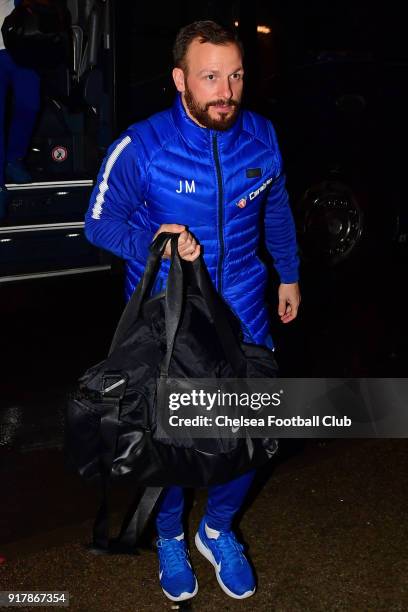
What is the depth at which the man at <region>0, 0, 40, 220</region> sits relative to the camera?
5.41 metres

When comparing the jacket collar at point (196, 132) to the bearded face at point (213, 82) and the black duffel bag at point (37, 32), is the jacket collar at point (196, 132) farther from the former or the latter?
the black duffel bag at point (37, 32)

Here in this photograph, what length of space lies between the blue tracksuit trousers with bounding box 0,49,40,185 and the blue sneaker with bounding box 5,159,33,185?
7cm

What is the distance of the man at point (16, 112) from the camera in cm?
541

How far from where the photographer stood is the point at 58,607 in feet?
8.29

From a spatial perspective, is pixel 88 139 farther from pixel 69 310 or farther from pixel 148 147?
pixel 148 147

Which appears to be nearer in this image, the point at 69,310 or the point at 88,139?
the point at 69,310

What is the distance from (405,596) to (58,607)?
3.73 feet

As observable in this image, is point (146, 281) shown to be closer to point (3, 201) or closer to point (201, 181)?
point (201, 181)

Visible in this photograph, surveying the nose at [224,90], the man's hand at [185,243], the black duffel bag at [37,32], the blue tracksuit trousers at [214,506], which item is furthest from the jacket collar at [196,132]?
the black duffel bag at [37,32]

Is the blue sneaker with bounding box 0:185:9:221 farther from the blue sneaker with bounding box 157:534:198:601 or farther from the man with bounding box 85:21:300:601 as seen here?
the blue sneaker with bounding box 157:534:198:601

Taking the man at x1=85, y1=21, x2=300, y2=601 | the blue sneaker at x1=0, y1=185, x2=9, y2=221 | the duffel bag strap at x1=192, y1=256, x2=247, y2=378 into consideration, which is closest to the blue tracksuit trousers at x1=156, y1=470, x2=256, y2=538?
the man at x1=85, y1=21, x2=300, y2=601

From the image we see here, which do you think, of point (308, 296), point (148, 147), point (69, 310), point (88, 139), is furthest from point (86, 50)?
point (148, 147)

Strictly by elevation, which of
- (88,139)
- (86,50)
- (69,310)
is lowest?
(69,310)

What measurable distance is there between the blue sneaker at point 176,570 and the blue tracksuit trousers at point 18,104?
11.2 feet
